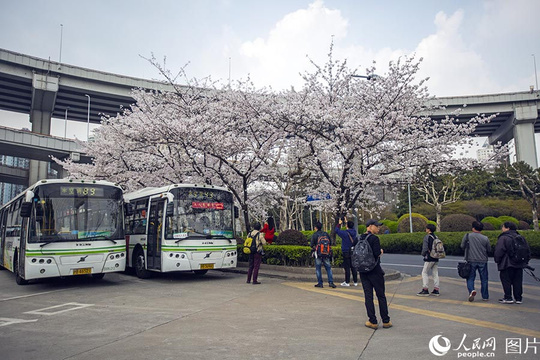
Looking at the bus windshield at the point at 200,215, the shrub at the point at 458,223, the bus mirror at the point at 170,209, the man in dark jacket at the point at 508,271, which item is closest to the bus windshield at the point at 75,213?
the bus mirror at the point at 170,209

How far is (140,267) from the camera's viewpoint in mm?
Answer: 14469

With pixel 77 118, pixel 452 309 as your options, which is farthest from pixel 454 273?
pixel 77 118

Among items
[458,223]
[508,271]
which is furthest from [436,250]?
[458,223]

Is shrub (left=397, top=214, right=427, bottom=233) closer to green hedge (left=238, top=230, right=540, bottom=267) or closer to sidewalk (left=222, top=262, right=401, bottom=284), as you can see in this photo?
green hedge (left=238, top=230, right=540, bottom=267)

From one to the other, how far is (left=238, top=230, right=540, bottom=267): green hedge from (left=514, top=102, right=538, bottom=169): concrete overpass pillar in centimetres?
3121

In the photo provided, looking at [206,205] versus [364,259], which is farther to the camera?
[206,205]

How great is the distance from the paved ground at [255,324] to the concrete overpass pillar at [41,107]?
3400cm

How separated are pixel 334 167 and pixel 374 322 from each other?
38.7ft

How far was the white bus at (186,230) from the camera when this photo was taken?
12.8 meters

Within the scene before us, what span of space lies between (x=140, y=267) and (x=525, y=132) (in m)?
47.5

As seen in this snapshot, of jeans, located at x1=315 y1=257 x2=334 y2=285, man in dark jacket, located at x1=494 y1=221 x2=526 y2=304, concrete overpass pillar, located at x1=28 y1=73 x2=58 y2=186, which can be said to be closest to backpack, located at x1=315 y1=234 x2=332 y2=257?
jeans, located at x1=315 y1=257 x2=334 y2=285

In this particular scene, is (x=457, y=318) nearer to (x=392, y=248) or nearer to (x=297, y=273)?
(x=297, y=273)

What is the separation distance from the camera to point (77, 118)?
52.7 meters

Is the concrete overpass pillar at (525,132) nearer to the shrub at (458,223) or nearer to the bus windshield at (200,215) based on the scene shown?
the shrub at (458,223)
